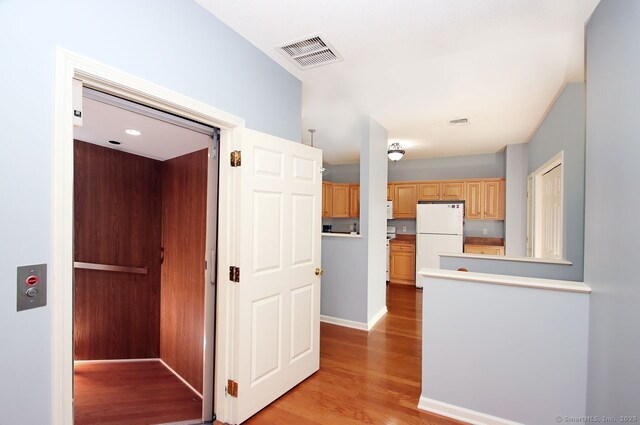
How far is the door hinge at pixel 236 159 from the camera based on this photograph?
77.1 inches

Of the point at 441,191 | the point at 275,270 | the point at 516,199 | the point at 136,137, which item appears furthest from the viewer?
the point at 441,191

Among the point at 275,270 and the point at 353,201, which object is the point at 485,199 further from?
the point at 275,270

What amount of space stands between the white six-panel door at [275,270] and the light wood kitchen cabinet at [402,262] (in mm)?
4015

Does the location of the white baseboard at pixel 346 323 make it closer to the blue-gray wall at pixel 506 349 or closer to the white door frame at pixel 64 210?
the blue-gray wall at pixel 506 349

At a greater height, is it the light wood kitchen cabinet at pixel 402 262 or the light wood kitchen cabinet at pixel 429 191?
the light wood kitchen cabinet at pixel 429 191

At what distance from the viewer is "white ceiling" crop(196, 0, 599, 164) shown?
177 cm

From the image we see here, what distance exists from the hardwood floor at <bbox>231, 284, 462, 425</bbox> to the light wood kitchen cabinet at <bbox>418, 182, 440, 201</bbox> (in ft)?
10.5

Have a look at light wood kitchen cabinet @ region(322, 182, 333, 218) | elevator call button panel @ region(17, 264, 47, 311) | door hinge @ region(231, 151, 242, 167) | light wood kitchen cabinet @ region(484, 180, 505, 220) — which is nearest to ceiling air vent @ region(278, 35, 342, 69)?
door hinge @ region(231, 151, 242, 167)

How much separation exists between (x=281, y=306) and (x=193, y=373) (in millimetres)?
1249

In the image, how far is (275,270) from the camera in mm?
2223

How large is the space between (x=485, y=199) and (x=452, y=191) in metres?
0.62

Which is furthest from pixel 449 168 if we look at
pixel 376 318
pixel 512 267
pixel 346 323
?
pixel 346 323

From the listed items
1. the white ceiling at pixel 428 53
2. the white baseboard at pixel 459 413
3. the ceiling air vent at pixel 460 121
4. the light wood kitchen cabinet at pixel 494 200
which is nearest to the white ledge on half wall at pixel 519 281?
the white baseboard at pixel 459 413

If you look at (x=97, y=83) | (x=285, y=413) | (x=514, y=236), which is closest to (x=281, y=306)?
(x=285, y=413)
